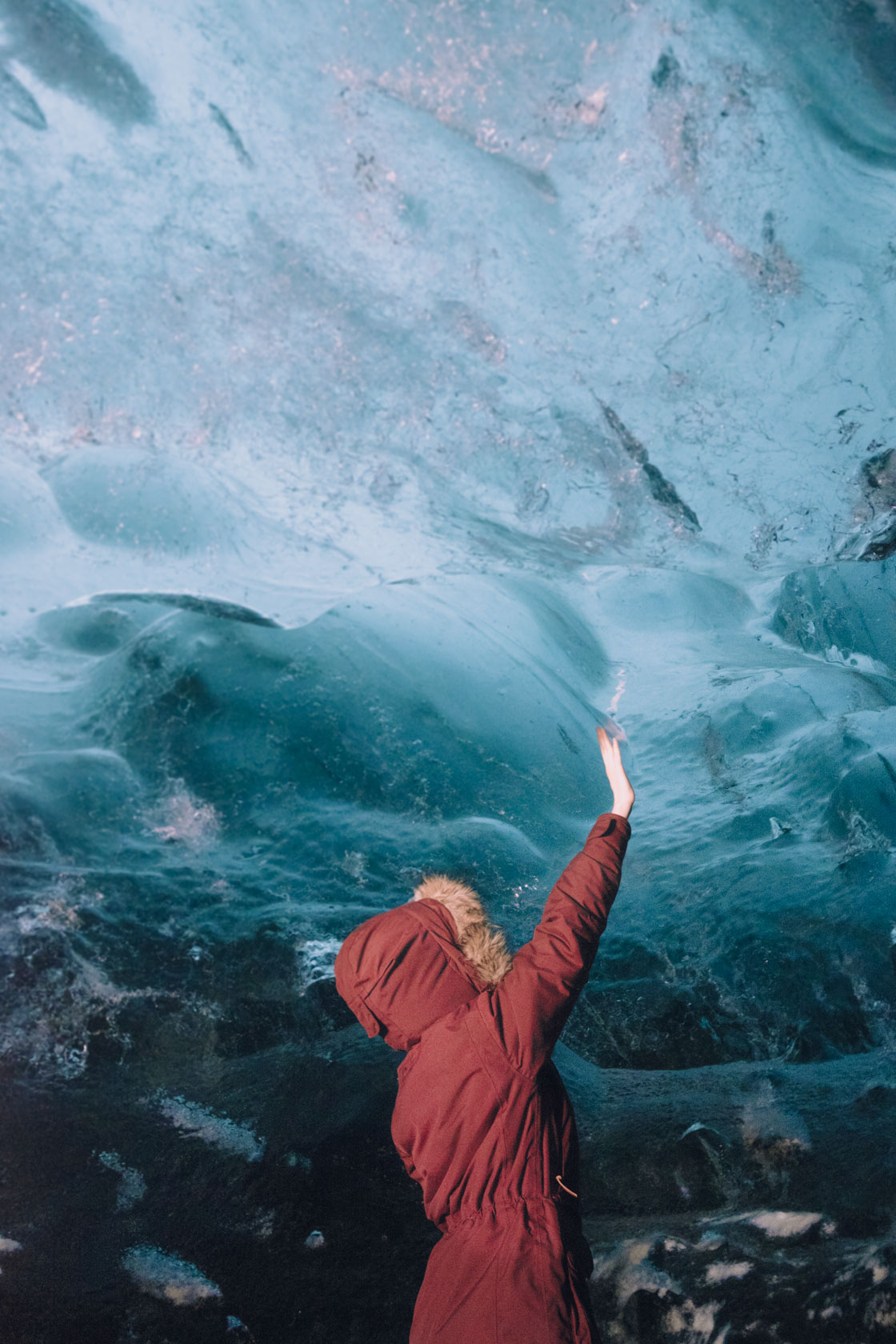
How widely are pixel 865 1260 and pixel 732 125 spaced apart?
11.4 ft

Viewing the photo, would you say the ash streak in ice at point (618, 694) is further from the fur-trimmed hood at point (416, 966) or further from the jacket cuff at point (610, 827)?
the fur-trimmed hood at point (416, 966)

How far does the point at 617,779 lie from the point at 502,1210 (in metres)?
0.85

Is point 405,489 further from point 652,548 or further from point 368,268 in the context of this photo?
point 652,548

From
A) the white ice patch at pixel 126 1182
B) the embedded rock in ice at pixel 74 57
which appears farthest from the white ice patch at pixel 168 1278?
the embedded rock in ice at pixel 74 57

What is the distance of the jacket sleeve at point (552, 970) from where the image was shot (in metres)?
1.19

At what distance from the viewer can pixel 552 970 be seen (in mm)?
1213

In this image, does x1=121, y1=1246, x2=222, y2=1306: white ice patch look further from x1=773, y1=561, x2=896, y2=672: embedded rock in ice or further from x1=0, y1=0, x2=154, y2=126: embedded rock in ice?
x1=0, y1=0, x2=154, y2=126: embedded rock in ice

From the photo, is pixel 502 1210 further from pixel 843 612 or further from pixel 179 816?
pixel 843 612

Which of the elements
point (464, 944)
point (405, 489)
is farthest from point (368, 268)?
point (464, 944)

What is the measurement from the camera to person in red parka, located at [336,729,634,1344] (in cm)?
119

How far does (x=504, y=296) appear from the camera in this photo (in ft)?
7.65

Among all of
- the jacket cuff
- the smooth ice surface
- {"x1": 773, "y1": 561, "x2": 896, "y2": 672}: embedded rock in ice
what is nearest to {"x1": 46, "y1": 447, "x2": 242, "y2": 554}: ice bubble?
the smooth ice surface

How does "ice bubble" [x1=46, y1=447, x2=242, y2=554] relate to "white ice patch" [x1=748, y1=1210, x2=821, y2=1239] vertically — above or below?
above

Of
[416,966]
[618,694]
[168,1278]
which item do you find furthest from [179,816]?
[618,694]
